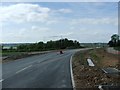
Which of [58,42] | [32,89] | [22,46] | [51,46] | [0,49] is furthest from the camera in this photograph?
[58,42]

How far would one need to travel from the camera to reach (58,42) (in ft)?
509

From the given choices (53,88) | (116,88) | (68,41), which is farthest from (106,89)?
(68,41)

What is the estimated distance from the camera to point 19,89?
1385 centimetres

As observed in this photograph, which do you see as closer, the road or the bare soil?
the road

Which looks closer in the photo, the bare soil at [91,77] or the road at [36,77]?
the road at [36,77]

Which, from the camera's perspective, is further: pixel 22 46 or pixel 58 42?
pixel 58 42

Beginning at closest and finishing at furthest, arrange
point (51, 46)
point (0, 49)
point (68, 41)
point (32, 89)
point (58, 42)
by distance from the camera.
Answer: point (32, 89), point (0, 49), point (51, 46), point (58, 42), point (68, 41)

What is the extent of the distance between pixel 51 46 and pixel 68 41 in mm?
30733

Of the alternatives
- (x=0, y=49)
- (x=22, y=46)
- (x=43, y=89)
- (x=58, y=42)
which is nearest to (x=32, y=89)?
(x=43, y=89)

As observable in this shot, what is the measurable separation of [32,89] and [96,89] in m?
2.89

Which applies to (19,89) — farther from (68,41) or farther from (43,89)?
(68,41)

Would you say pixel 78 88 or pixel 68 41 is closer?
pixel 78 88

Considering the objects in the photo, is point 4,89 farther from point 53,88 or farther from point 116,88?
point 116,88

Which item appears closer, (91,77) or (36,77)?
(91,77)
